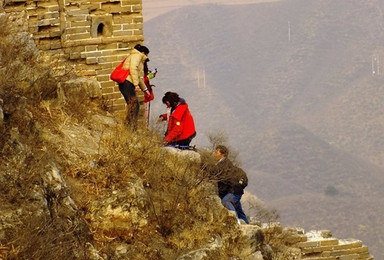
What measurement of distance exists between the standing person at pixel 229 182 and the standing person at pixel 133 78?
1180mm

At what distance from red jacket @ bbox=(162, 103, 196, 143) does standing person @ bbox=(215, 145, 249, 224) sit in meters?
0.44

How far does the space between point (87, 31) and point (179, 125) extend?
179cm

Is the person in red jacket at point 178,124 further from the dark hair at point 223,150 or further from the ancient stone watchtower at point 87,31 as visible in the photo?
the ancient stone watchtower at point 87,31

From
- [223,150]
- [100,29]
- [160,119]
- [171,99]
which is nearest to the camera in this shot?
[223,150]

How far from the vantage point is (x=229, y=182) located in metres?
13.2

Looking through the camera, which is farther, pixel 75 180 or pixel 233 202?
pixel 233 202

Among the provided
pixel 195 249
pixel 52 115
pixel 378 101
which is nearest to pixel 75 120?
pixel 52 115

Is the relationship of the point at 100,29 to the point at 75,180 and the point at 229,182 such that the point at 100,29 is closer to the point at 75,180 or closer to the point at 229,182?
the point at 229,182

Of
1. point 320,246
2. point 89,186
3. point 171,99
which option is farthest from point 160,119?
point 89,186

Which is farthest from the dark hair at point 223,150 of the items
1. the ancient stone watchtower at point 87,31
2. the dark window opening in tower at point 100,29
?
the dark window opening in tower at point 100,29

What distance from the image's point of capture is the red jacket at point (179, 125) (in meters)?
13.3

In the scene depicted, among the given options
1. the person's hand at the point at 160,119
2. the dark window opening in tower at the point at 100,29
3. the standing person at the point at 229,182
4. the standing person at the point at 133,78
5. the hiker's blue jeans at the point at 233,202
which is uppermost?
the dark window opening in tower at the point at 100,29

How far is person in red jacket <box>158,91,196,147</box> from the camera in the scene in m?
13.3

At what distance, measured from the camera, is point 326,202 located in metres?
160
